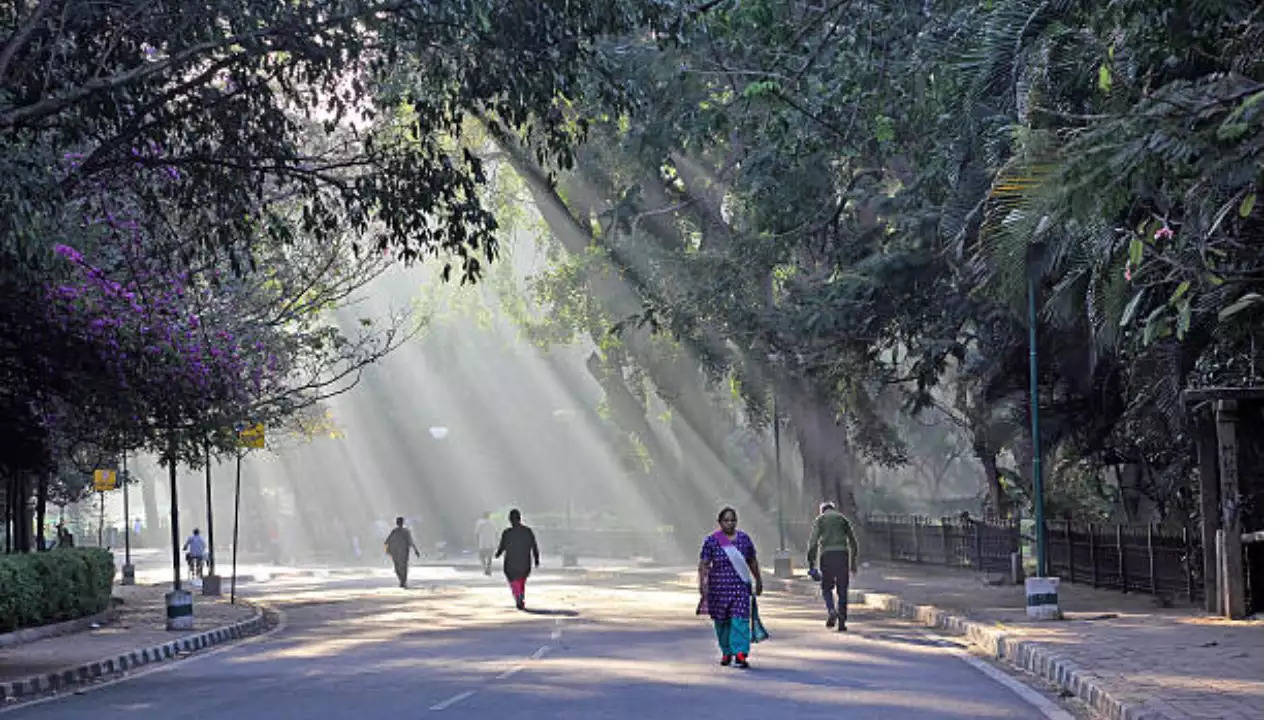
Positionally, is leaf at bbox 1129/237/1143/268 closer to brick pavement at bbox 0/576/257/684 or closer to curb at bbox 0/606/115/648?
brick pavement at bbox 0/576/257/684

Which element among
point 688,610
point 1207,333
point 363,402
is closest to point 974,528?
point 688,610

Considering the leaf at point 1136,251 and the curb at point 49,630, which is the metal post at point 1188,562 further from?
the leaf at point 1136,251

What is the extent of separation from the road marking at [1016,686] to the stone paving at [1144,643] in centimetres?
47

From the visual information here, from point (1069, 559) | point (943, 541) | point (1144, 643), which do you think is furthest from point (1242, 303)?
point (943, 541)

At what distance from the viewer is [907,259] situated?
28438 millimetres

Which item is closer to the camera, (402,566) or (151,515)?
(402,566)

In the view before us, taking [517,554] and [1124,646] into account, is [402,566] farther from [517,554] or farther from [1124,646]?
[1124,646]

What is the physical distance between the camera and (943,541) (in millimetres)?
43125

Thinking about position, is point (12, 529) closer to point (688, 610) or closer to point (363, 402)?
point (688, 610)

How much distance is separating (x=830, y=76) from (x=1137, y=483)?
12.9 metres

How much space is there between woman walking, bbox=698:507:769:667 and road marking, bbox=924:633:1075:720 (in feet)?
7.29

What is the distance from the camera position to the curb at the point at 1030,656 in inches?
539

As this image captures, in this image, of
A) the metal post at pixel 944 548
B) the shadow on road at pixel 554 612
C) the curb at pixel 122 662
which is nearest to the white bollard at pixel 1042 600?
the shadow on road at pixel 554 612

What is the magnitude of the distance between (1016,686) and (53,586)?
584 inches
